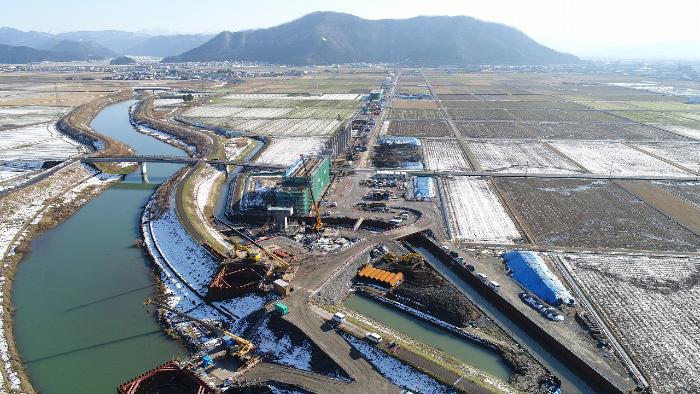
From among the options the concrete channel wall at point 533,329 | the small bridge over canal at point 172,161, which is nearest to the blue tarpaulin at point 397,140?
the small bridge over canal at point 172,161

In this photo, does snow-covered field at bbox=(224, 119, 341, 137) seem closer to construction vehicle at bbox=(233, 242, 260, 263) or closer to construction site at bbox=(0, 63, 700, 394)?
construction site at bbox=(0, 63, 700, 394)

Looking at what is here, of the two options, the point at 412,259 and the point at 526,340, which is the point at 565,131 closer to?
the point at 412,259

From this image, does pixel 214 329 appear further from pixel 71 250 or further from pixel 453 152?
pixel 453 152

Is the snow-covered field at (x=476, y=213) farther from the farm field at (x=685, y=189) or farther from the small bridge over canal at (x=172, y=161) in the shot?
the small bridge over canal at (x=172, y=161)

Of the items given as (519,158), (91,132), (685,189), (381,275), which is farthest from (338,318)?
(91,132)

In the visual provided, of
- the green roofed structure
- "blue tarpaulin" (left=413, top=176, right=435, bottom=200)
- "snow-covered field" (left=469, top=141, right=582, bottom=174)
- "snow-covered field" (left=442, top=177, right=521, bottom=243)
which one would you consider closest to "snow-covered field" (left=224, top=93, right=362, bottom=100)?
"snow-covered field" (left=469, top=141, right=582, bottom=174)

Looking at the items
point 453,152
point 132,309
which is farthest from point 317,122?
point 132,309
